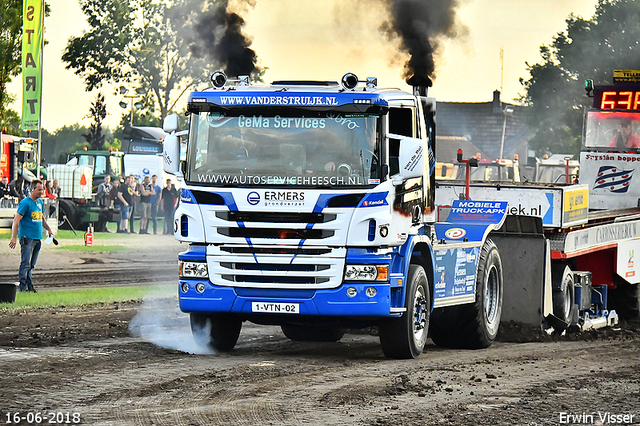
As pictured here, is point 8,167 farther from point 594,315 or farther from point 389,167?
point 389,167

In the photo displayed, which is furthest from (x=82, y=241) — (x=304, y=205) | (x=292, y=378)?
(x=292, y=378)

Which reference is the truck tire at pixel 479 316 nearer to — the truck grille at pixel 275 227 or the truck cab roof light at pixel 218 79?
the truck grille at pixel 275 227

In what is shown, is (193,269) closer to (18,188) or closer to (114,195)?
(114,195)

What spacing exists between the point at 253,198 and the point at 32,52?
21224 millimetres

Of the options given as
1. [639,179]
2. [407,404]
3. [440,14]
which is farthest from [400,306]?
[639,179]

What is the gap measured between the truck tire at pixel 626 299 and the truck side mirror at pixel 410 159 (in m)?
7.64

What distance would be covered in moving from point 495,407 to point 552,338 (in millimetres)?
6105

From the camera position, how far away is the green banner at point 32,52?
3023cm

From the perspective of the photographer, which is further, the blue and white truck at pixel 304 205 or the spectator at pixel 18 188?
the spectator at pixel 18 188

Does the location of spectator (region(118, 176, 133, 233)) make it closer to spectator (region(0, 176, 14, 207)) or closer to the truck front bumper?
spectator (region(0, 176, 14, 207))

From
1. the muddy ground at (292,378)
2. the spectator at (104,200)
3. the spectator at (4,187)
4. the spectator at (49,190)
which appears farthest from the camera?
the spectator at (104,200)

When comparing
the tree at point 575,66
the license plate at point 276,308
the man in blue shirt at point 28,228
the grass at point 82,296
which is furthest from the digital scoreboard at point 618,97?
the tree at point 575,66

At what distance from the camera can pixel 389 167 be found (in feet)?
35.8

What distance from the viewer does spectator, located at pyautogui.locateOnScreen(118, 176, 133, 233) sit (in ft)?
114
